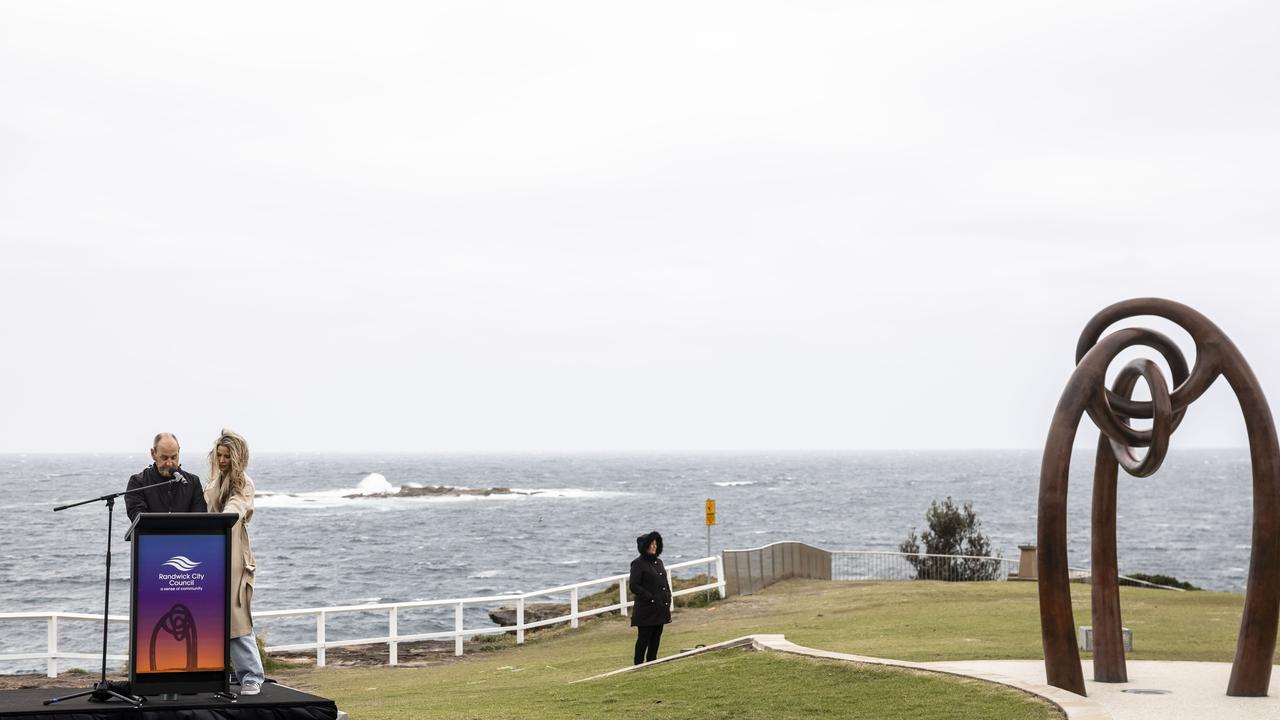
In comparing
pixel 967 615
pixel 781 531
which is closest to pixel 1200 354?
pixel 967 615

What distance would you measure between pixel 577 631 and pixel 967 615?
772 cm

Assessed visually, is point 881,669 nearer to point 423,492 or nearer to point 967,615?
point 967,615

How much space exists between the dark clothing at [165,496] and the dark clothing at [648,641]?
8346mm

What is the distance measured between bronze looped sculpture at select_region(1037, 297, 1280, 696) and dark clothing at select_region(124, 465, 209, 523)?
25.6 ft

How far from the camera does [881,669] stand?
44.1 feet

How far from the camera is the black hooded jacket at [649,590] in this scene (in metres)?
16.8

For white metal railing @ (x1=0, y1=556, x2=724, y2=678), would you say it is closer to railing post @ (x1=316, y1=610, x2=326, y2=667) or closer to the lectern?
railing post @ (x1=316, y1=610, x2=326, y2=667)

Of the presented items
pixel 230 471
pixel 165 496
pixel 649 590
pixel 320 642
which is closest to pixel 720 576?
pixel 320 642

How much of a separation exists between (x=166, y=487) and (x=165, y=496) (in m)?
0.09

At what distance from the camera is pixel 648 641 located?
55.8 ft

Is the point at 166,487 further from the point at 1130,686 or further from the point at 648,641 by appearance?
the point at 1130,686

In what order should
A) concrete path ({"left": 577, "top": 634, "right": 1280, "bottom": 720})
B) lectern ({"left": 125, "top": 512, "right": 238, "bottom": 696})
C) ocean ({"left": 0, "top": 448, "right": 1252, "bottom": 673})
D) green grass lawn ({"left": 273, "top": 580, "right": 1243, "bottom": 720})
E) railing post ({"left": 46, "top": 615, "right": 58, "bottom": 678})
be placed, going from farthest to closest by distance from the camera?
ocean ({"left": 0, "top": 448, "right": 1252, "bottom": 673})
railing post ({"left": 46, "top": 615, "right": 58, "bottom": 678})
green grass lawn ({"left": 273, "top": 580, "right": 1243, "bottom": 720})
concrete path ({"left": 577, "top": 634, "right": 1280, "bottom": 720})
lectern ({"left": 125, "top": 512, "right": 238, "bottom": 696})

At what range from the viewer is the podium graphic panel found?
8.96 m

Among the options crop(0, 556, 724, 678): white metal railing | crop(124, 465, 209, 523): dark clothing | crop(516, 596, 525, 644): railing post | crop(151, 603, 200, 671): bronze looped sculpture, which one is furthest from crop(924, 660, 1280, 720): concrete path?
crop(516, 596, 525, 644): railing post
